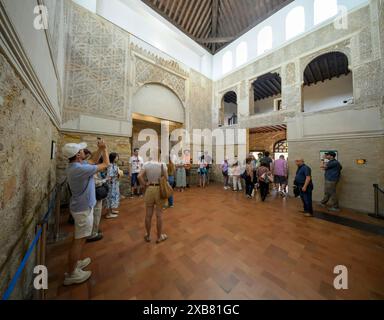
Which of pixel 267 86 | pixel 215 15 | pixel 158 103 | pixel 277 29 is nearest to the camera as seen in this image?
pixel 277 29

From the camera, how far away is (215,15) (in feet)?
28.8

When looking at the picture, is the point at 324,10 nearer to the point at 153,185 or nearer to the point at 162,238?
the point at 153,185

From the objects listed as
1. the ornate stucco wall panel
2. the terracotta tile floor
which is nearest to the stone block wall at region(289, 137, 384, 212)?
the terracotta tile floor

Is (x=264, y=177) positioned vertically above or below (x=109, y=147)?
below

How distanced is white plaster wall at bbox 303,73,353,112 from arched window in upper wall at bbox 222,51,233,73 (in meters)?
5.60

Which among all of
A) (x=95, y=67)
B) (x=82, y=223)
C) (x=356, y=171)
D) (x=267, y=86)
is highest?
(x=267, y=86)

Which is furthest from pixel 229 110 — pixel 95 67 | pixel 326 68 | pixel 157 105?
pixel 95 67

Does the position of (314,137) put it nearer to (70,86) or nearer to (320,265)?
(320,265)

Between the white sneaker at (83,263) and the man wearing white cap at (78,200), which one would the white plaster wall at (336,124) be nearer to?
the man wearing white cap at (78,200)

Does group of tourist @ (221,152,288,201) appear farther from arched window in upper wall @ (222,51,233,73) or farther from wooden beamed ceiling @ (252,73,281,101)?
arched window in upper wall @ (222,51,233,73)

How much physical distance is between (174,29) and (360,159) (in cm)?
1048

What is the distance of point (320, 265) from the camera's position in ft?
6.86

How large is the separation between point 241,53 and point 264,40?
1.32 metres

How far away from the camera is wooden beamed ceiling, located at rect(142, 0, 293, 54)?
7445 millimetres
